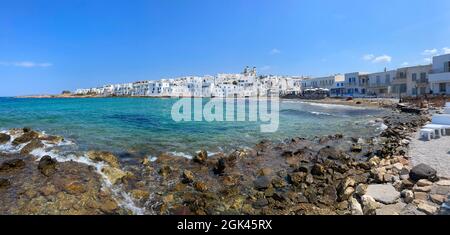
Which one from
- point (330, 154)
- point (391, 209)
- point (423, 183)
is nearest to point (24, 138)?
point (330, 154)

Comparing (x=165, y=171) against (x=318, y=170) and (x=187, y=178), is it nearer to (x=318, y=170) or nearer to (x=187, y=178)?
(x=187, y=178)

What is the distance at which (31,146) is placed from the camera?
47.0 feet

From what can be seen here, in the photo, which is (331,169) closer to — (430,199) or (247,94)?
(430,199)

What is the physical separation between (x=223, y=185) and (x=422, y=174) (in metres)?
6.07

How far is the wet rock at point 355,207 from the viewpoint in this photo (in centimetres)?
674

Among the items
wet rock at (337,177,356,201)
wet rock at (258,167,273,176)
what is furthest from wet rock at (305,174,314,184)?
wet rock at (258,167,273,176)

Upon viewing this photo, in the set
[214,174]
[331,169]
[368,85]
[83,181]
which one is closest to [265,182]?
[214,174]

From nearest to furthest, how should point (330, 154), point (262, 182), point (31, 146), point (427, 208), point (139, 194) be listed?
point (427, 208), point (139, 194), point (262, 182), point (330, 154), point (31, 146)

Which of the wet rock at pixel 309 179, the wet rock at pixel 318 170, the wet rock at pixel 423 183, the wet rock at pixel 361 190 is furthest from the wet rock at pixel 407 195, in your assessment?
the wet rock at pixel 318 170

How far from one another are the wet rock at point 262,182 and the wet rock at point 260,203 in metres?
1.02

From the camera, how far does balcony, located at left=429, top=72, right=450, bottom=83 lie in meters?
39.2

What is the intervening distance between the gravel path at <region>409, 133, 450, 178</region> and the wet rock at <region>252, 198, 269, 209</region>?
5.45 metres

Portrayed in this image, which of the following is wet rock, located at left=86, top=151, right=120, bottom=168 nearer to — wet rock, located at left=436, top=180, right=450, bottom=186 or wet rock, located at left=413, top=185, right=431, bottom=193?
wet rock, located at left=413, top=185, right=431, bottom=193

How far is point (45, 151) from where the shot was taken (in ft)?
45.4
